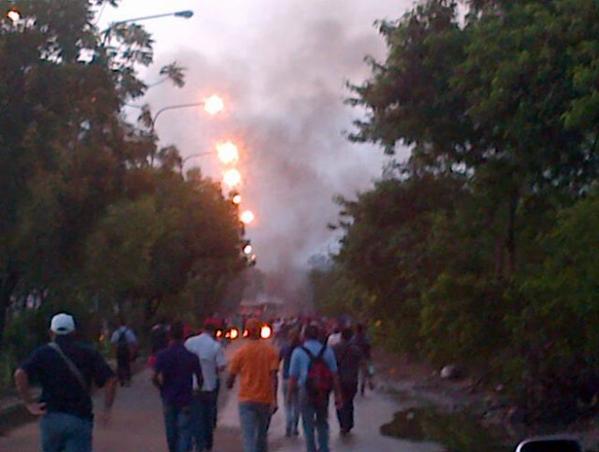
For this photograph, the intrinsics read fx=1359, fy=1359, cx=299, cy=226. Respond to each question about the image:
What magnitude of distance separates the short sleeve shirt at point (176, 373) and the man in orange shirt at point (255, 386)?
25.4 inches

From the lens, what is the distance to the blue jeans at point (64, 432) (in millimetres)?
10586

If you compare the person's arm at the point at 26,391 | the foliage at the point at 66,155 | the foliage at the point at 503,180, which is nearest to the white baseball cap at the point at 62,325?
the person's arm at the point at 26,391

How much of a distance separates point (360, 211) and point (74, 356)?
27.4 metres

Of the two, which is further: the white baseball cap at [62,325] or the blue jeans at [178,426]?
the blue jeans at [178,426]

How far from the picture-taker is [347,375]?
66.6 ft

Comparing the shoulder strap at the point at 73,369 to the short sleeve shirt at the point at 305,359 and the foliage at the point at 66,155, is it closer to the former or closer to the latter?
the short sleeve shirt at the point at 305,359

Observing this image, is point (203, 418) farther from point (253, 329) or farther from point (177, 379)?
point (253, 329)

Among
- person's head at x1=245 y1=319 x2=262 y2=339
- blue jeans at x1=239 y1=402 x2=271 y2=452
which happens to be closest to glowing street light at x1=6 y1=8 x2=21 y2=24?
person's head at x1=245 y1=319 x2=262 y2=339

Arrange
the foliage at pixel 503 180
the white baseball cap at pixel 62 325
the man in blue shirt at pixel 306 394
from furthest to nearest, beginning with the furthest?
1. the foliage at pixel 503 180
2. the man in blue shirt at pixel 306 394
3. the white baseball cap at pixel 62 325

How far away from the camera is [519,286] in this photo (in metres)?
23.5

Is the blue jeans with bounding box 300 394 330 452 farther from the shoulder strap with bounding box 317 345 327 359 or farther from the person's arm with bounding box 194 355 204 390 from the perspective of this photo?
the person's arm with bounding box 194 355 204 390

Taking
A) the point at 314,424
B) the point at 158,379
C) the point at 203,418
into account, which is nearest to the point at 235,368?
the point at 158,379

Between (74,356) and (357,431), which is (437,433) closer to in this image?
(357,431)

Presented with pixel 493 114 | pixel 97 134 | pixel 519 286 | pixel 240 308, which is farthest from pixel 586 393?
pixel 240 308
